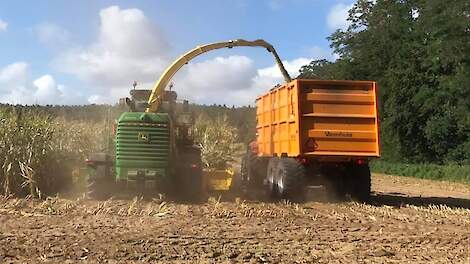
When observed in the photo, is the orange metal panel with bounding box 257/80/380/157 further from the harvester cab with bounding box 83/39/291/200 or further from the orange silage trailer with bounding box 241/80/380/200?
the harvester cab with bounding box 83/39/291/200

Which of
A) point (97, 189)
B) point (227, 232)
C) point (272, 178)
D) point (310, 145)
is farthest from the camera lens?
point (272, 178)

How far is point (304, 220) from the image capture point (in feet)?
37.4

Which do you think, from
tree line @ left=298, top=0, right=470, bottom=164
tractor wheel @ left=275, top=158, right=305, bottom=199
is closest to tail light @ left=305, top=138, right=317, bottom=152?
tractor wheel @ left=275, top=158, right=305, bottom=199

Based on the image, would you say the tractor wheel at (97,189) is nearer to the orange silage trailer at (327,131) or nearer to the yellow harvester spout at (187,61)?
the yellow harvester spout at (187,61)

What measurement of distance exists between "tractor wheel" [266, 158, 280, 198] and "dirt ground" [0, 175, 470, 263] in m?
1.28

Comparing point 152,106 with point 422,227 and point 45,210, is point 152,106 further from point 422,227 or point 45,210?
point 422,227

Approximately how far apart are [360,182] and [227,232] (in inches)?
235

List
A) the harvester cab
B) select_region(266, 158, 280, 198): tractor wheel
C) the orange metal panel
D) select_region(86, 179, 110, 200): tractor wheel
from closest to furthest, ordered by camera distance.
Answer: the harvester cab → select_region(86, 179, 110, 200): tractor wheel → the orange metal panel → select_region(266, 158, 280, 198): tractor wheel

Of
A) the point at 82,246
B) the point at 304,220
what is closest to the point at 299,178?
the point at 304,220

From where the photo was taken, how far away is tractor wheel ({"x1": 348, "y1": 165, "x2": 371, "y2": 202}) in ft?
48.2

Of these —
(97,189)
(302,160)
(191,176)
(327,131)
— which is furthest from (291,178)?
(97,189)

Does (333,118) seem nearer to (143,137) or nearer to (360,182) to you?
(360,182)

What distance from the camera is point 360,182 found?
14789 millimetres

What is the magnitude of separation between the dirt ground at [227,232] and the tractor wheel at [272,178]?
128cm
